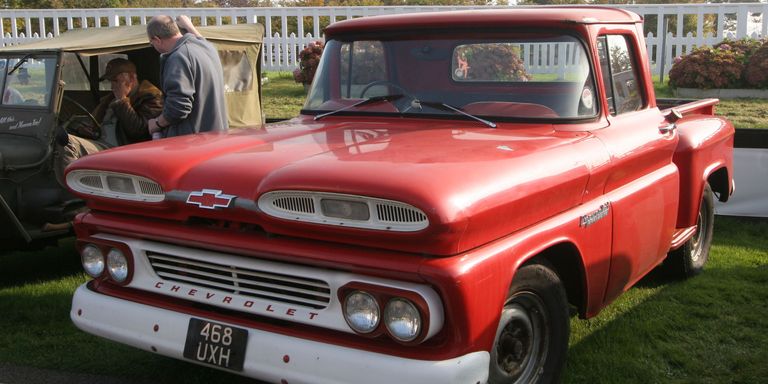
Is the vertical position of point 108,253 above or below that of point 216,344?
above

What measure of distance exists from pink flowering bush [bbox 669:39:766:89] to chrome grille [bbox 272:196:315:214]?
379 inches

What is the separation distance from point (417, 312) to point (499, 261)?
14.7 inches

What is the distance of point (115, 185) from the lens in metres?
3.45

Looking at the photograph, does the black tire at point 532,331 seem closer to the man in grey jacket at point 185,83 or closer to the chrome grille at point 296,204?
the chrome grille at point 296,204

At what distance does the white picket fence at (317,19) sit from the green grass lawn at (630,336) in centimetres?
818

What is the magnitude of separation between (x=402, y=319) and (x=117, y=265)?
1380mm

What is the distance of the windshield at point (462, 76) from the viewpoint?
158 inches

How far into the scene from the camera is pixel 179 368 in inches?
162

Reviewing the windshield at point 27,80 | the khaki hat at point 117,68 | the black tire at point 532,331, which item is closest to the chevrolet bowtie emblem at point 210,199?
the black tire at point 532,331

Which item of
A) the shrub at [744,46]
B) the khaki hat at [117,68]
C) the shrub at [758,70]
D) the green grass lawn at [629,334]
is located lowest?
the green grass lawn at [629,334]

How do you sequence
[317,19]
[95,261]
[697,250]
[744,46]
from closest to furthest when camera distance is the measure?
[95,261] < [697,250] < [744,46] < [317,19]

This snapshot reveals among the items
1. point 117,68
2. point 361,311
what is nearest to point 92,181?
point 361,311

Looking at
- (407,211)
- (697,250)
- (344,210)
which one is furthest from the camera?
(697,250)

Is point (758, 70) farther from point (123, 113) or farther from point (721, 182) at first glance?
point (123, 113)
